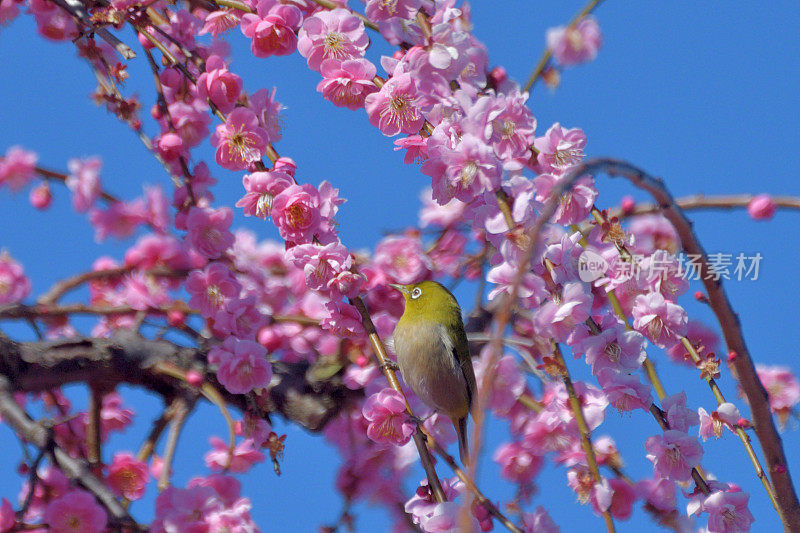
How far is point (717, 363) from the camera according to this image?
1.60m

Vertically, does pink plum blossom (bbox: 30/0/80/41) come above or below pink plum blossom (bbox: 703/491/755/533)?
above

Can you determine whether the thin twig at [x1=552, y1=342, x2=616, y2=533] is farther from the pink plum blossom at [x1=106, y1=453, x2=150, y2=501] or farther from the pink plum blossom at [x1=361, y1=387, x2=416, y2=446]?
the pink plum blossom at [x1=106, y1=453, x2=150, y2=501]

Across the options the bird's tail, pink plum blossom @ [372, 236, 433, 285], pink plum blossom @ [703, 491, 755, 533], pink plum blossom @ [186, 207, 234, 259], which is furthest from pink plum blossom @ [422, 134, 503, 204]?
pink plum blossom @ [372, 236, 433, 285]

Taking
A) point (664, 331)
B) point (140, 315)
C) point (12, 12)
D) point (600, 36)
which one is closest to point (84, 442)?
point (140, 315)

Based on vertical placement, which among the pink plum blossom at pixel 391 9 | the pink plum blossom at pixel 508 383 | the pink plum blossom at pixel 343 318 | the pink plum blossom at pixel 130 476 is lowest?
the pink plum blossom at pixel 130 476

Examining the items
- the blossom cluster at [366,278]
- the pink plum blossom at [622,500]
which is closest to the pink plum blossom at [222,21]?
the blossom cluster at [366,278]

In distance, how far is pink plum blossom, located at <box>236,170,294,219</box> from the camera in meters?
1.77

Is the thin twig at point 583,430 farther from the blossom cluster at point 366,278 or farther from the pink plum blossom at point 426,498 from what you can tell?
the pink plum blossom at point 426,498

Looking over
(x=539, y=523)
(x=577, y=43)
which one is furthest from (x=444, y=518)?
(x=577, y=43)

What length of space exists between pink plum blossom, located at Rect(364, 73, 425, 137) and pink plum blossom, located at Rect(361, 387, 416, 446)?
0.63 meters

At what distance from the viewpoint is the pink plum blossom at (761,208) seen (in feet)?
6.26

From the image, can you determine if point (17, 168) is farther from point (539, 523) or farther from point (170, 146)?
point (539, 523)

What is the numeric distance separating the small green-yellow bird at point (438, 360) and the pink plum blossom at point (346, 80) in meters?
0.80

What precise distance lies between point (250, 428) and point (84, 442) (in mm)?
932
